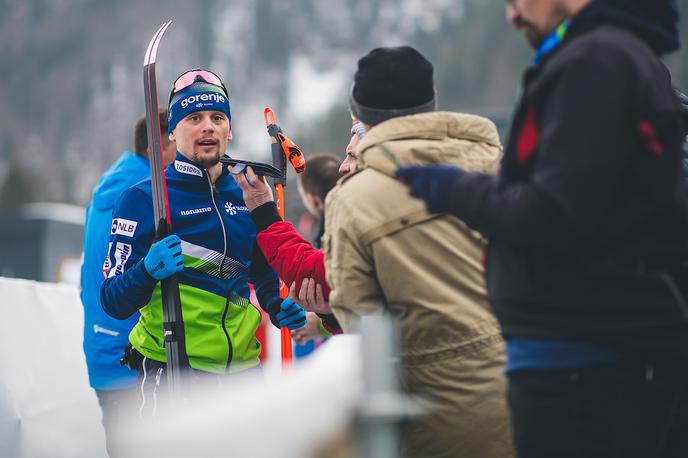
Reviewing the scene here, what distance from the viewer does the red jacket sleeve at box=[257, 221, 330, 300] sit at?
141 inches

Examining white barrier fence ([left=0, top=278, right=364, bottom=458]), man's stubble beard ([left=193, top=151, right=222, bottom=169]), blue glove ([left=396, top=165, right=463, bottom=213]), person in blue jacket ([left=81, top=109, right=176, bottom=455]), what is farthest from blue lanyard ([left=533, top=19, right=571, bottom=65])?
person in blue jacket ([left=81, top=109, right=176, bottom=455])

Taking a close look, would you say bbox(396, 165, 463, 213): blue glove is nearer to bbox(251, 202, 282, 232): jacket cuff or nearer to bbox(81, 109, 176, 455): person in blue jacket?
bbox(251, 202, 282, 232): jacket cuff

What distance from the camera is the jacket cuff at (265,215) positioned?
377cm

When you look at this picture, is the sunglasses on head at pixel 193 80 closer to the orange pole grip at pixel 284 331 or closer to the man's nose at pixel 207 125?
the man's nose at pixel 207 125

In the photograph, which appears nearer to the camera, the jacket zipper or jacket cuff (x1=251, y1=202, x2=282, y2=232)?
jacket cuff (x1=251, y1=202, x2=282, y2=232)

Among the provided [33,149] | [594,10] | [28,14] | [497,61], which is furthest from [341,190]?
[28,14]

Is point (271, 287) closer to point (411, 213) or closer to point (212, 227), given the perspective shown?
point (212, 227)

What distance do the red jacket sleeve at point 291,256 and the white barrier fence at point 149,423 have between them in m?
0.50

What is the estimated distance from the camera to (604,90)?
83.4 inches

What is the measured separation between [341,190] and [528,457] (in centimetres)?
103

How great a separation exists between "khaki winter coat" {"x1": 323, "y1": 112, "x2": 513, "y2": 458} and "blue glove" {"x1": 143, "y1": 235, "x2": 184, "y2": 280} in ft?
3.47

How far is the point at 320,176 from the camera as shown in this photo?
21.7 feet

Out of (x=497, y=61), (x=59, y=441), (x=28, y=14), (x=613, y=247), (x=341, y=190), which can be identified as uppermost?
(x=28, y=14)

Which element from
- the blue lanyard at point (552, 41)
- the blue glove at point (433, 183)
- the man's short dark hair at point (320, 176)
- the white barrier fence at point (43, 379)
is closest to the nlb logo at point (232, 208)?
the white barrier fence at point (43, 379)
